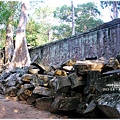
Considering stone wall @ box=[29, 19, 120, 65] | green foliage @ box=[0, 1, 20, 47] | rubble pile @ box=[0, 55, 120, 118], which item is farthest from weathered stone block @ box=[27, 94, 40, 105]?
green foliage @ box=[0, 1, 20, 47]

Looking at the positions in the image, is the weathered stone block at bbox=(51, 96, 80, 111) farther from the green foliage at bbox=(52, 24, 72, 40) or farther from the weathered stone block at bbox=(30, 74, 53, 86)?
the green foliage at bbox=(52, 24, 72, 40)

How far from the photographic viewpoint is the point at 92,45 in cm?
762

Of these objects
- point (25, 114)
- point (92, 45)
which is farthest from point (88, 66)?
point (92, 45)

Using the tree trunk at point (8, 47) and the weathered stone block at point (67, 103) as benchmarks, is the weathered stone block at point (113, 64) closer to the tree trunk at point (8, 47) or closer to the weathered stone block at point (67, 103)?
the weathered stone block at point (67, 103)

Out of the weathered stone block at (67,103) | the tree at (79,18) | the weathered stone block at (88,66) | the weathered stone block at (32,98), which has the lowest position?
the weathered stone block at (32,98)

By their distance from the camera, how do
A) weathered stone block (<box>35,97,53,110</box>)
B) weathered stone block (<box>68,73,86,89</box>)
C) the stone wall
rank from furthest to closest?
the stone wall < weathered stone block (<box>35,97,53,110</box>) < weathered stone block (<box>68,73,86,89</box>)

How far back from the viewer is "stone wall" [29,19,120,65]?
6.55 m

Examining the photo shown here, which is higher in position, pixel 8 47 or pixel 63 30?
pixel 63 30

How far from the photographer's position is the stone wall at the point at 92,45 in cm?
655

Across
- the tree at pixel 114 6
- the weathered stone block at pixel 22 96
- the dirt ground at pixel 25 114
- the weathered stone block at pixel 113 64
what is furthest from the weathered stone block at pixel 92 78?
the tree at pixel 114 6

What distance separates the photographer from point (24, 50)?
10.9 meters

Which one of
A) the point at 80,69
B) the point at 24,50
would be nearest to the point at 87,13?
the point at 24,50

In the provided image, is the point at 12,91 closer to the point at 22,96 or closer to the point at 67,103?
the point at 22,96

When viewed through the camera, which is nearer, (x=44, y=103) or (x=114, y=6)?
(x=44, y=103)
